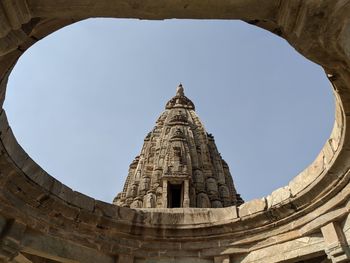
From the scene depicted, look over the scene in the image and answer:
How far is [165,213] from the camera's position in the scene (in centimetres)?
820

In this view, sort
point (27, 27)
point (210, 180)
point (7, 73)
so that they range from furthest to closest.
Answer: point (210, 180)
point (7, 73)
point (27, 27)

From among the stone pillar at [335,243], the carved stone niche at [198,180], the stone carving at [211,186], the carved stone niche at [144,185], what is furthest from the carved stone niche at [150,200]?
the stone pillar at [335,243]

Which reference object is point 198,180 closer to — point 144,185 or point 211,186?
point 211,186

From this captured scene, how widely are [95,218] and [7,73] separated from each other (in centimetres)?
344

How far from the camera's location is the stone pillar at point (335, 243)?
247 inches

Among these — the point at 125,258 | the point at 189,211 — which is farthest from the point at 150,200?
the point at 125,258

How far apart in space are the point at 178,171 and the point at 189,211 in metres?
17.8

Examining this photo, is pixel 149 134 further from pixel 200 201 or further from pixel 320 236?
pixel 320 236

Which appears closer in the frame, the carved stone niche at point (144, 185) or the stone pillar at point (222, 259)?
the stone pillar at point (222, 259)

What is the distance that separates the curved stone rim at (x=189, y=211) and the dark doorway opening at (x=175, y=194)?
16794 millimetres

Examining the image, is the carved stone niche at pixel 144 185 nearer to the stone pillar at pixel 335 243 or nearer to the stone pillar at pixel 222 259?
the stone pillar at pixel 222 259

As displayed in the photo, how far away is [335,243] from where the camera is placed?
21.0ft

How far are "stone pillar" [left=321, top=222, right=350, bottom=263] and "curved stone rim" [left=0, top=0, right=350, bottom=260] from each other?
0.64ft

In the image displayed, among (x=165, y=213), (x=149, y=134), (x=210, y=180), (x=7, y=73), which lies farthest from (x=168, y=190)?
(x=7, y=73)
